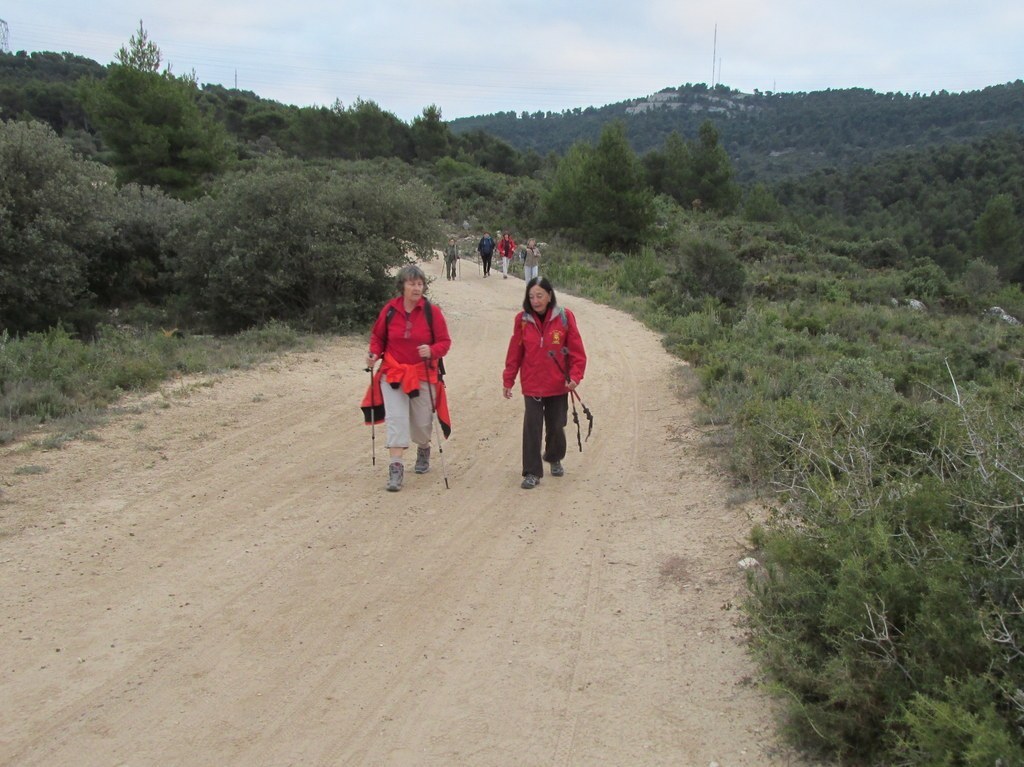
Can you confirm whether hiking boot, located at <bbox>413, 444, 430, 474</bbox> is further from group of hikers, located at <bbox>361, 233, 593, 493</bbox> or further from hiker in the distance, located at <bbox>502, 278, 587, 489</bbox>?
hiker in the distance, located at <bbox>502, 278, 587, 489</bbox>

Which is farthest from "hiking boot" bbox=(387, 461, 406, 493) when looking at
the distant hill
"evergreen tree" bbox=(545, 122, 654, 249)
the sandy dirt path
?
the distant hill

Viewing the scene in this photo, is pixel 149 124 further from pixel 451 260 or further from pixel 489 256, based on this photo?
pixel 489 256

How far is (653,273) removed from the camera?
26.0 meters

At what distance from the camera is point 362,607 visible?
15.4ft

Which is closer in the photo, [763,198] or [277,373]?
[277,373]

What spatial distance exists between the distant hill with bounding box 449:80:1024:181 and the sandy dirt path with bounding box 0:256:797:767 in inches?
4267

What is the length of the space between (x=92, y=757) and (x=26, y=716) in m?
0.47

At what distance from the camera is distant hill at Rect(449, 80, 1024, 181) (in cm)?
12788

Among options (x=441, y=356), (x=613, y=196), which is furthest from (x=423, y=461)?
(x=613, y=196)

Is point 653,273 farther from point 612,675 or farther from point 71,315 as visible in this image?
point 612,675

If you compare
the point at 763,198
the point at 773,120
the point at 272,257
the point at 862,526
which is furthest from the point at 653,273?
the point at 773,120

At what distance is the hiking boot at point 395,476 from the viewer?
665cm

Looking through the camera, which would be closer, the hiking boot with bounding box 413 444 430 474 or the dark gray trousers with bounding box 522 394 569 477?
the dark gray trousers with bounding box 522 394 569 477

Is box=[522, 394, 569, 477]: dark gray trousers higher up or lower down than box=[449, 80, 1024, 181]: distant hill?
lower down
